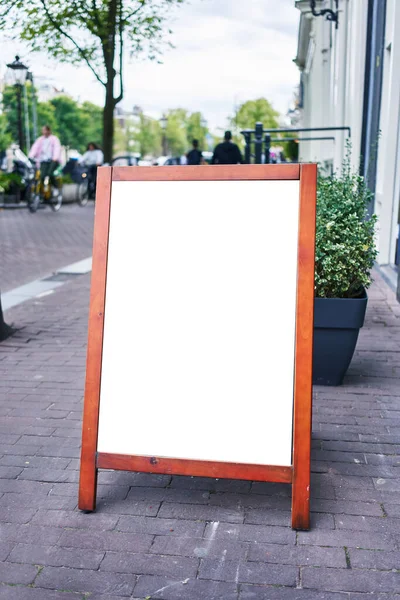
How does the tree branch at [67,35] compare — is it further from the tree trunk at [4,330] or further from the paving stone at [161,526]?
the paving stone at [161,526]

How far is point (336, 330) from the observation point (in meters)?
4.11

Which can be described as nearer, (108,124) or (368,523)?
(368,523)

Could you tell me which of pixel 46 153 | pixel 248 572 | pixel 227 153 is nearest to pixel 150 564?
pixel 248 572

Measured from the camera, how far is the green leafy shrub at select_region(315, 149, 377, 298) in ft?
13.1

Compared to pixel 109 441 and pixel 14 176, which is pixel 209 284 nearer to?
pixel 109 441

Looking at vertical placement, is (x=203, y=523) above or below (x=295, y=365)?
below

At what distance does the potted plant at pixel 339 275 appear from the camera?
4.02m

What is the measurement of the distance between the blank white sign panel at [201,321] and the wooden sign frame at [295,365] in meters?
0.03

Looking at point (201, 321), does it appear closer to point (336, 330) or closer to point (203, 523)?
point (203, 523)

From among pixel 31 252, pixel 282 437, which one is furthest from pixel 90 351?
pixel 31 252

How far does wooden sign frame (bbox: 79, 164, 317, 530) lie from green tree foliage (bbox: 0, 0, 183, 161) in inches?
528

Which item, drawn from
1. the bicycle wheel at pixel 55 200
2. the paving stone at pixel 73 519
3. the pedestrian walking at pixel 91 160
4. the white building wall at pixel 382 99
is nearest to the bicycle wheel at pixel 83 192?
the pedestrian walking at pixel 91 160

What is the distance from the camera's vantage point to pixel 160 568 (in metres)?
2.42

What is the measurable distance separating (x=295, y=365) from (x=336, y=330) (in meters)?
1.51
